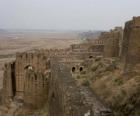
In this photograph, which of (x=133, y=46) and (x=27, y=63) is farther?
(x=27, y=63)

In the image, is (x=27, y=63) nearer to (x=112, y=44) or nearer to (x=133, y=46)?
(x=112, y=44)

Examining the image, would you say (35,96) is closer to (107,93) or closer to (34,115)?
(34,115)

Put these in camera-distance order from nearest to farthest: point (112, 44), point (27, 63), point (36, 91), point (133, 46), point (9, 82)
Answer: point (133, 46) → point (36, 91) → point (112, 44) → point (9, 82) → point (27, 63)

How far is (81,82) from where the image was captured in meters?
17.2

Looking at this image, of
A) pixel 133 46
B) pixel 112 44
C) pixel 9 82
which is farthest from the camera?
pixel 9 82

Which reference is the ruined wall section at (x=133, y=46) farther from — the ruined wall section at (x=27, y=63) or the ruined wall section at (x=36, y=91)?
the ruined wall section at (x=27, y=63)

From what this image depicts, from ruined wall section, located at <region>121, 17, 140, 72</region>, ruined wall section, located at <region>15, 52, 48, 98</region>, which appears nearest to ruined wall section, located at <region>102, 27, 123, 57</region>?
ruined wall section, located at <region>15, 52, 48, 98</region>

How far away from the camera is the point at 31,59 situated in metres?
31.1

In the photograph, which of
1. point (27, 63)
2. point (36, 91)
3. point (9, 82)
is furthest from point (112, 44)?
point (36, 91)

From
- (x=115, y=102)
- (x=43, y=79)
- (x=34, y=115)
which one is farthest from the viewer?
(x=43, y=79)

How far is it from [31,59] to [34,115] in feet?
40.0

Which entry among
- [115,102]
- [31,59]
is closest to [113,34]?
[31,59]

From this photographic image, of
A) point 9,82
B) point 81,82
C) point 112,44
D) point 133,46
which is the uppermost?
point 133,46

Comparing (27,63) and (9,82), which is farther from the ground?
(27,63)
